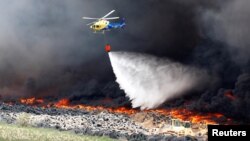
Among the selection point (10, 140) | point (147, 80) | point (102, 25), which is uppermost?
point (102, 25)

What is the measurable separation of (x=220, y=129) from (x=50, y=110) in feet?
269

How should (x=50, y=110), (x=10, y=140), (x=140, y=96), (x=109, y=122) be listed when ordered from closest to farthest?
(x=10, y=140) → (x=109, y=122) → (x=140, y=96) → (x=50, y=110)

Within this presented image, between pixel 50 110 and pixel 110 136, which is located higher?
pixel 50 110

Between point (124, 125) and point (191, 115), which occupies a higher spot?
point (191, 115)

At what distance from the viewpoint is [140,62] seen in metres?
133

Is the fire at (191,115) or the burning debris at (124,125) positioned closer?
the burning debris at (124,125)

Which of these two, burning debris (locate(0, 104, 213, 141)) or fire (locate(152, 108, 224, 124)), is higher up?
fire (locate(152, 108, 224, 124))

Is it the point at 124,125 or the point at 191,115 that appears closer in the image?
the point at 124,125

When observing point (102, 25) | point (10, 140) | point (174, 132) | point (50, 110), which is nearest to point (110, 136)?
point (174, 132)

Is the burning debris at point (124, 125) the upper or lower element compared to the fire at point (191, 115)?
lower

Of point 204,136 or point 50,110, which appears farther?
point 50,110

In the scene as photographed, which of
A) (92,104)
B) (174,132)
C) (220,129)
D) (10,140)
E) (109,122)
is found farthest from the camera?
(92,104)

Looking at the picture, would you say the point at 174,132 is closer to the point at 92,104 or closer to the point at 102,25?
the point at 102,25

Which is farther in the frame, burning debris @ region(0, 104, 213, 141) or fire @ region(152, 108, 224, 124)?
fire @ region(152, 108, 224, 124)
